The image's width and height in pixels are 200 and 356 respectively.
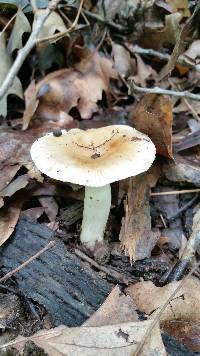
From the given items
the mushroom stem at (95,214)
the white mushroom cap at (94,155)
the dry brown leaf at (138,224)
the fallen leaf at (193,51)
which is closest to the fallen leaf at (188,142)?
the dry brown leaf at (138,224)

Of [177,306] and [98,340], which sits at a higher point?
[98,340]

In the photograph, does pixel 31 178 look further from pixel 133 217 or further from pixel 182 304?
pixel 182 304

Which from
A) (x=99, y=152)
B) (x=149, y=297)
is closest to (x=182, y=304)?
(x=149, y=297)

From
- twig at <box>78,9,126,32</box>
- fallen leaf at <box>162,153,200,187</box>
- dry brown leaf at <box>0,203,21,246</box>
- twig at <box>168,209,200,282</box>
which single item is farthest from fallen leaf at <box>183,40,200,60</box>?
dry brown leaf at <box>0,203,21,246</box>

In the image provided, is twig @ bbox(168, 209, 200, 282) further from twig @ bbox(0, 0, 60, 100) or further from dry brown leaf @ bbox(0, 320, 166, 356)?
A: twig @ bbox(0, 0, 60, 100)

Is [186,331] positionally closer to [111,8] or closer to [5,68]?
[5,68]

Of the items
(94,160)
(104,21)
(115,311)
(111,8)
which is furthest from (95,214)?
(111,8)

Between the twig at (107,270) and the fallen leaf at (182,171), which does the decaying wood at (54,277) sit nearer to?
the twig at (107,270)
